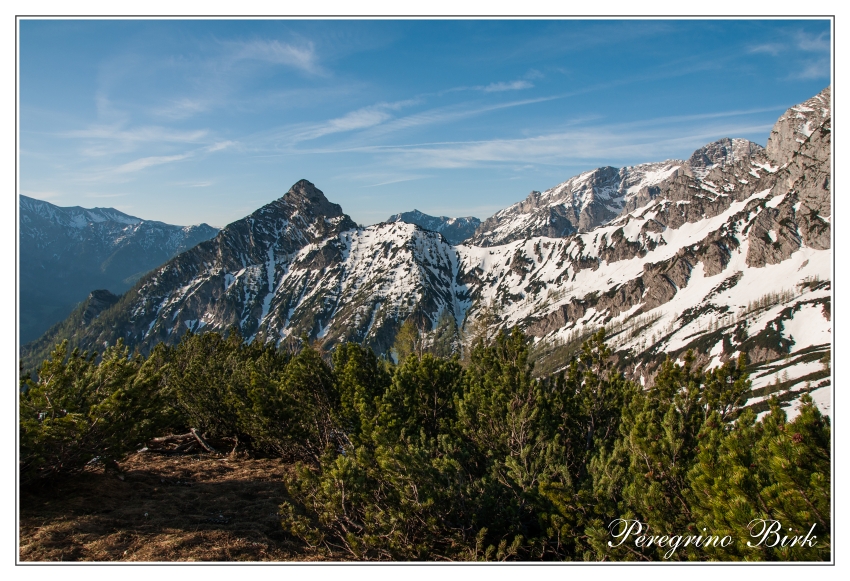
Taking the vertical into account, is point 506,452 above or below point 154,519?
above

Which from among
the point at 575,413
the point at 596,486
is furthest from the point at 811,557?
the point at 575,413

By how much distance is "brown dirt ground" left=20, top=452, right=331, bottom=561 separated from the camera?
10977 millimetres

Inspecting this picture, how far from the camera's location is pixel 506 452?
44.9ft

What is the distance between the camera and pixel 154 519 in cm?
1309

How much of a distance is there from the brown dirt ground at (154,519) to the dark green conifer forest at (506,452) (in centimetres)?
89

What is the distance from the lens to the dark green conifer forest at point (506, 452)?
8242 millimetres

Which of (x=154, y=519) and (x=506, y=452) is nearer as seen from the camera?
(x=154, y=519)

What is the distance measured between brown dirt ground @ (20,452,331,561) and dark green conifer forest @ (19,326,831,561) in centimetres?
89

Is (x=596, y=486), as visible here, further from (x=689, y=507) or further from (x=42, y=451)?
(x=42, y=451)

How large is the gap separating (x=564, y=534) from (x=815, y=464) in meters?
4.80

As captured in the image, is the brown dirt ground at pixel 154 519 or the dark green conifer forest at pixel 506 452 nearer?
the dark green conifer forest at pixel 506 452

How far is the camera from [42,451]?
12602 millimetres

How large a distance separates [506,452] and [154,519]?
10.4 metres
